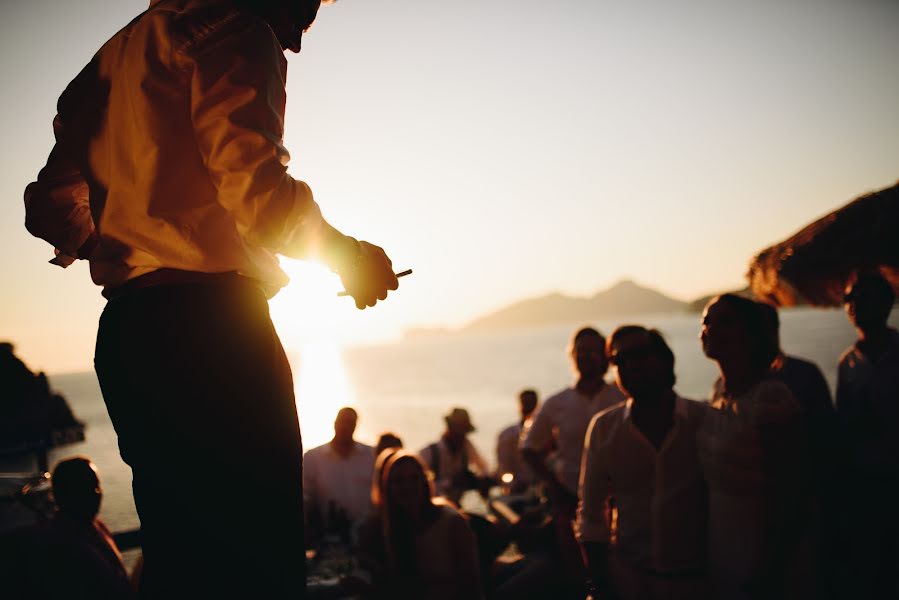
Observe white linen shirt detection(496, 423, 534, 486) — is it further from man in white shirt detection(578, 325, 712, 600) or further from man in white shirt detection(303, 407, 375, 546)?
man in white shirt detection(578, 325, 712, 600)

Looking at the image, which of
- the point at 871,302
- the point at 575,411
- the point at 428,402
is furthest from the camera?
the point at 428,402

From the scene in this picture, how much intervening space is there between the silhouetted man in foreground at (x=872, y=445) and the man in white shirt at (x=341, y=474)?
196 inches

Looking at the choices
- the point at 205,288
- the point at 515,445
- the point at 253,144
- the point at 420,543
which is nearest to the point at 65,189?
the point at 205,288

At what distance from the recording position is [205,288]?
1376 millimetres

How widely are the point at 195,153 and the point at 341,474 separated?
649 centimetres

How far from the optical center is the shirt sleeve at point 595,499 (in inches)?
128

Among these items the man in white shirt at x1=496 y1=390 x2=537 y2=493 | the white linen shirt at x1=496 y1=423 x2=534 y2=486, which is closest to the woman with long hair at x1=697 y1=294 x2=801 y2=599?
the man in white shirt at x1=496 y1=390 x2=537 y2=493

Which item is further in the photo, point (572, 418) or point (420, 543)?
point (572, 418)

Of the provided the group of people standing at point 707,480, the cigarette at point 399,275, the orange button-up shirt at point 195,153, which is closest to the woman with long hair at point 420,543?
the group of people standing at point 707,480

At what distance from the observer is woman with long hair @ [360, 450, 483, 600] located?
3.93 metres

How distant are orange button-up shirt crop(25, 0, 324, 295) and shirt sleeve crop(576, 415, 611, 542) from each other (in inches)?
96.4

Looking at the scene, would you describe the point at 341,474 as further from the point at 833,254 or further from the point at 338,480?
the point at 833,254

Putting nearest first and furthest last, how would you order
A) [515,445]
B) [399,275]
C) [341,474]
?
[399,275], [341,474], [515,445]

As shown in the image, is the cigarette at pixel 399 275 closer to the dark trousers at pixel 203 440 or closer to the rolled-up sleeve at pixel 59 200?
the dark trousers at pixel 203 440
